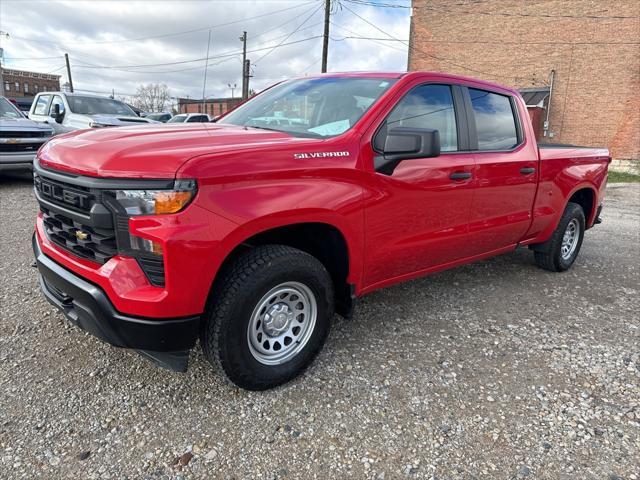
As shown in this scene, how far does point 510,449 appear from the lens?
→ 90.7 inches

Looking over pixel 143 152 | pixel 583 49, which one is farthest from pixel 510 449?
pixel 583 49

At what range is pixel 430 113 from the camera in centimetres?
334

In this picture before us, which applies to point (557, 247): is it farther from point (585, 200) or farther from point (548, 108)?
point (548, 108)

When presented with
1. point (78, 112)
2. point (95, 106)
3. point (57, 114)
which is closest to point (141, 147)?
point (57, 114)

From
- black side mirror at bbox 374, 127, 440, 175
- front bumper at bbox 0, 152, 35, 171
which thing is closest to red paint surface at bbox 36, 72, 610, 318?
black side mirror at bbox 374, 127, 440, 175

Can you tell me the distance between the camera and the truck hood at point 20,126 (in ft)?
27.7

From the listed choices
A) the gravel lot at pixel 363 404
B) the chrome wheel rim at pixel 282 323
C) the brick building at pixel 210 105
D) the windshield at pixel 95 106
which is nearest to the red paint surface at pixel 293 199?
the chrome wheel rim at pixel 282 323

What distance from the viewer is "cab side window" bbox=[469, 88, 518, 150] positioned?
3.75 meters

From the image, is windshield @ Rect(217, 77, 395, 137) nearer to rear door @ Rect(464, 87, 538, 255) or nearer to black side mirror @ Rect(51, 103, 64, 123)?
rear door @ Rect(464, 87, 538, 255)

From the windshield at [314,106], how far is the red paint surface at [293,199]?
5.2 inches

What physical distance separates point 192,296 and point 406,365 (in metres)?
1.54

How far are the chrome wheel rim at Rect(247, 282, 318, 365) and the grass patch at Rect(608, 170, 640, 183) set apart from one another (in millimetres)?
17845

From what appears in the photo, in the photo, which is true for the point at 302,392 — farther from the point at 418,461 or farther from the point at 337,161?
the point at 337,161

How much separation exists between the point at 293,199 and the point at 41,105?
11.8 meters
